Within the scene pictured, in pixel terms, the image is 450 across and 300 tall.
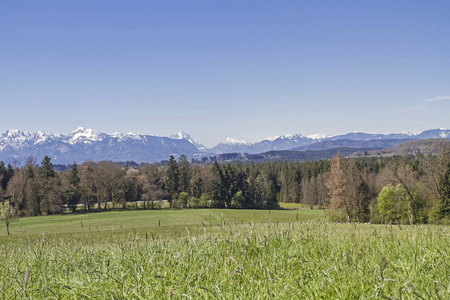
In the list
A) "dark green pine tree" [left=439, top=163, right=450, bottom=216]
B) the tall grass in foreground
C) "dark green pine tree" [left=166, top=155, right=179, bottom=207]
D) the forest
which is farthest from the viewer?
"dark green pine tree" [left=166, top=155, right=179, bottom=207]

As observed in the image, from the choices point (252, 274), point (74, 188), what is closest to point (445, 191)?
point (252, 274)

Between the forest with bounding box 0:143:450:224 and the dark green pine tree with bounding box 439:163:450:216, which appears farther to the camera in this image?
the forest with bounding box 0:143:450:224

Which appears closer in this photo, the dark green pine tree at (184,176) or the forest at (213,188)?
the forest at (213,188)

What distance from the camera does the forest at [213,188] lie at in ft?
156

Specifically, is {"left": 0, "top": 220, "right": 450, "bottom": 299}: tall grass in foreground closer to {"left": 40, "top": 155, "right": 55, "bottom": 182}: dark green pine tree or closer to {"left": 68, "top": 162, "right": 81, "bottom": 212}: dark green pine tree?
{"left": 68, "top": 162, "right": 81, "bottom": 212}: dark green pine tree

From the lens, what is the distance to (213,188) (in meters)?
98.4

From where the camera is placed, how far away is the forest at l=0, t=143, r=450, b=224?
1876 inches

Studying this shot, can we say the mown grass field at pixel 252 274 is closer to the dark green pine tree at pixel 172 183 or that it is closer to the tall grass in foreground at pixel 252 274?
the tall grass in foreground at pixel 252 274

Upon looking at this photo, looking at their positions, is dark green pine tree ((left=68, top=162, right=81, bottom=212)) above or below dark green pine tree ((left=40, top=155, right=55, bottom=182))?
below

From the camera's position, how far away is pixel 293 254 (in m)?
A: 5.18

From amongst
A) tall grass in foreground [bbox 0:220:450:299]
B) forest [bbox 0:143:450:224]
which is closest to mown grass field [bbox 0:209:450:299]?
tall grass in foreground [bbox 0:220:450:299]

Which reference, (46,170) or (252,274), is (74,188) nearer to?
(46,170)

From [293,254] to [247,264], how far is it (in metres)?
0.87

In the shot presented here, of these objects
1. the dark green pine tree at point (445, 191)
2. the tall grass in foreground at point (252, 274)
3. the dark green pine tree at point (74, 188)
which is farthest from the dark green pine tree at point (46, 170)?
the tall grass in foreground at point (252, 274)
